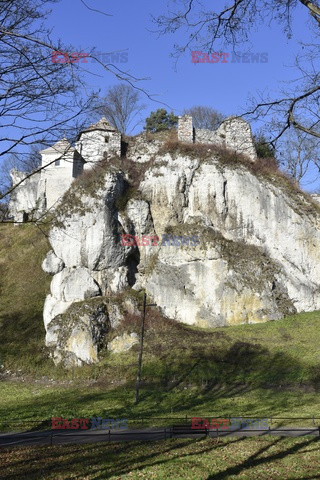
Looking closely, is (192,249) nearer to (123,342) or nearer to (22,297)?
(123,342)

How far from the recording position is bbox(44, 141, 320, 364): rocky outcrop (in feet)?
85.4

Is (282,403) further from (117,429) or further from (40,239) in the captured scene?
(40,239)

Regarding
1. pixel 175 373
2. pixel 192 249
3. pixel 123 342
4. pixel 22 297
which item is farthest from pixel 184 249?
pixel 22 297

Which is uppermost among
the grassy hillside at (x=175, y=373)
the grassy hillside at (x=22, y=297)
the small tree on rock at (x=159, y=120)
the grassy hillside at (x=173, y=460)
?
the small tree on rock at (x=159, y=120)

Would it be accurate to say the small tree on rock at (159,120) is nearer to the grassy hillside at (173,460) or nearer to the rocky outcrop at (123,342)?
the rocky outcrop at (123,342)

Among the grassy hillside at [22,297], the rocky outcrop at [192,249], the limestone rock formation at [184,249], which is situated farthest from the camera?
the rocky outcrop at [192,249]

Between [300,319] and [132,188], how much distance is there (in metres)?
14.4

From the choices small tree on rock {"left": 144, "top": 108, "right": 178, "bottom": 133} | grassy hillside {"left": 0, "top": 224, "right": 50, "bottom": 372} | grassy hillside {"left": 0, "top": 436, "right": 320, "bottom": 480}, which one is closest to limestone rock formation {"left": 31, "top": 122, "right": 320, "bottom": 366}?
grassy hillside {"left": 0, "top": 224, "right": 50, "bottom": 372}

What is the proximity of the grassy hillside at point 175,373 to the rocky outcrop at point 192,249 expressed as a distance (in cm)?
144

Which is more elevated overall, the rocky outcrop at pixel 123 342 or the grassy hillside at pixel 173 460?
the rocky outcrop at pixel 123 342

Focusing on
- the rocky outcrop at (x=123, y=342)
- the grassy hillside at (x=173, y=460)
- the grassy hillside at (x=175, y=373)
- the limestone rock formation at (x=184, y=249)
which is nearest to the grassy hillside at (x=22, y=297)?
the grassy hillside at (x=175, y=373)

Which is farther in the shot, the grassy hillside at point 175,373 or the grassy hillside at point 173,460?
the grassy hillside at point 175,373

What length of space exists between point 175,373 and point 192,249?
9.52m

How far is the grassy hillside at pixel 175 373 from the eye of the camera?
1645 cm
